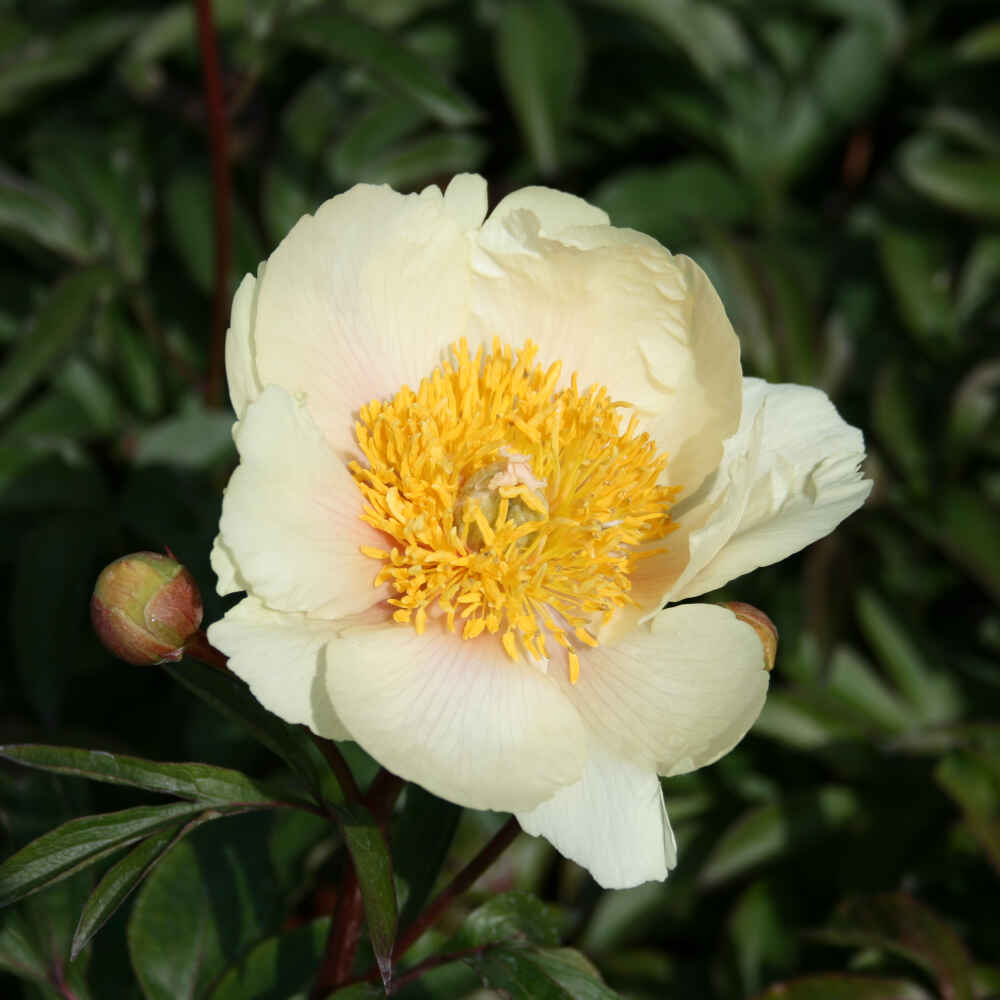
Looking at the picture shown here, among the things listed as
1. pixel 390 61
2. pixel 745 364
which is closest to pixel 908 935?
pixel 745 364

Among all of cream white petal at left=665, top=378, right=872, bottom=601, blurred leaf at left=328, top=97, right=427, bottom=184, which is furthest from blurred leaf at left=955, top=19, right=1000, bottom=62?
cream white petal at left=665, top=378, right=872, bottom=601

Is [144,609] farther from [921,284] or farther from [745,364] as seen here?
[921,284]

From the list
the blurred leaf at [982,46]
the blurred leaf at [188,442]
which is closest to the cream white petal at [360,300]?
the blurred leaf at [188,442]

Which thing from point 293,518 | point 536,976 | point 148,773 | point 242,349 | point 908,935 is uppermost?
point 242,349

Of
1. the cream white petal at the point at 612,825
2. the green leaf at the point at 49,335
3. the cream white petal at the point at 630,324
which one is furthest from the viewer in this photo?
the green leaf at the point at 49,335

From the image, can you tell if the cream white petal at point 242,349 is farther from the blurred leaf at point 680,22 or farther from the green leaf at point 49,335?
the blurred leaf at point 680,22

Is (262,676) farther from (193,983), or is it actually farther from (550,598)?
(193,983)
